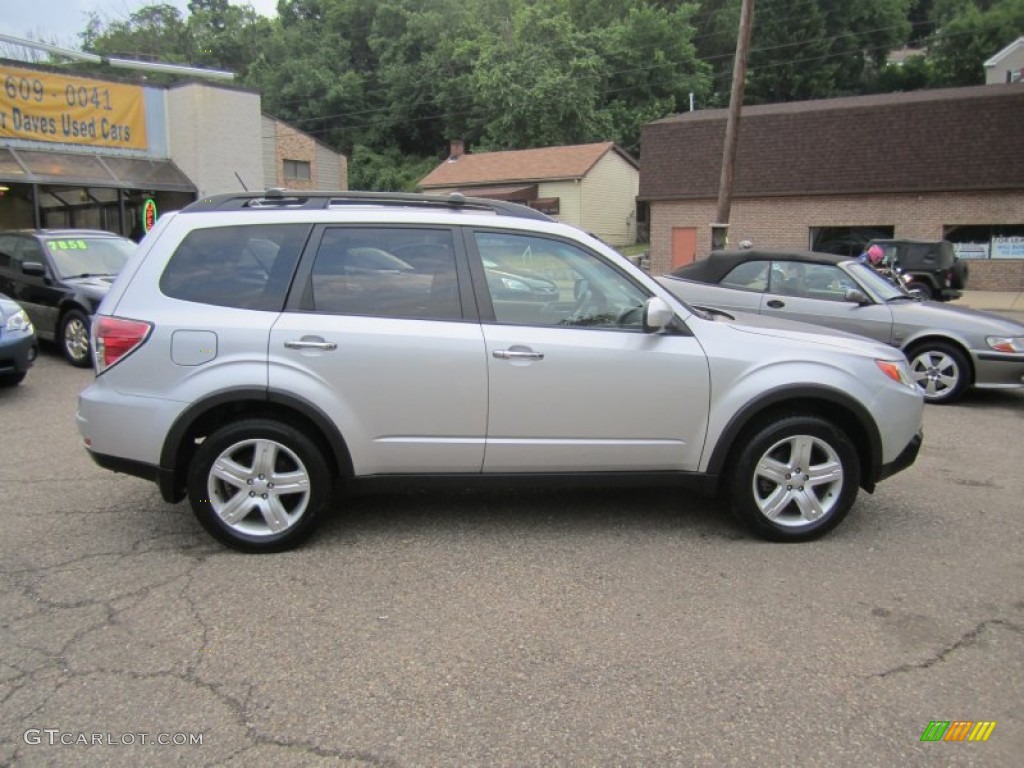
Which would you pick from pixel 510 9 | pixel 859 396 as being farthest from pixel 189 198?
pixel 510 9

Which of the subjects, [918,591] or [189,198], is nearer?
[918,591]

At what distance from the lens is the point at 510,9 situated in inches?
2413

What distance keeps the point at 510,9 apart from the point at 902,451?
64.0 meters

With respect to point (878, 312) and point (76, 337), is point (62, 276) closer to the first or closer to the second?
point (76, 337)

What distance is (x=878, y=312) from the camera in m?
8.58

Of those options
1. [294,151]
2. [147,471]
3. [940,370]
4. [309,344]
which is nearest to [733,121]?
[940,370]

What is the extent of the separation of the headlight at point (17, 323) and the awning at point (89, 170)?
41.2 ft

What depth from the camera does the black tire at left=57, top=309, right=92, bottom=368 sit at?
968cm

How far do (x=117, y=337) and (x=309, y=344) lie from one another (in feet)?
3.27

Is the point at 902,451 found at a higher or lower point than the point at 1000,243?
lower

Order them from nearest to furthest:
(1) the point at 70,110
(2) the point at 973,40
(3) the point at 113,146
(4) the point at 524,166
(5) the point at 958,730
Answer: (5) the point at 958,730
(1) the point at 70,110
(3) the point at 113,146
(4) the point at 524,166
(2) the point at 973,40

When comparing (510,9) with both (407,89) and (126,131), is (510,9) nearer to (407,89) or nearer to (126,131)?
(407,89)

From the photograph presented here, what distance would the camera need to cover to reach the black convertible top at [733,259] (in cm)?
901

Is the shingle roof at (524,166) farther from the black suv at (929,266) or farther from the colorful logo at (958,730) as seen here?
the colorful logo at (958,730)
